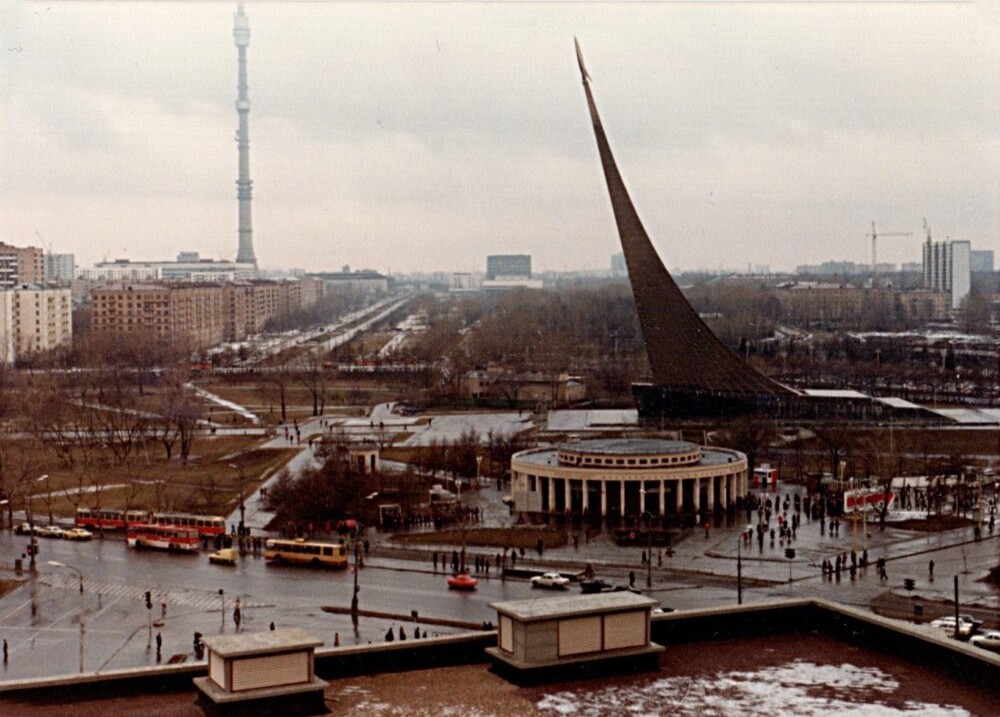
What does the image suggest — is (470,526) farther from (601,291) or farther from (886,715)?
(601,291)

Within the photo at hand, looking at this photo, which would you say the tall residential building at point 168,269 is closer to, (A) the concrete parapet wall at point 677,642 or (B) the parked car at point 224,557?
(B) the parked car at point 224,557

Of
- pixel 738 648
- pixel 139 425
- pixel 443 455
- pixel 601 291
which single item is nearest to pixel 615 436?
pixel 443 455

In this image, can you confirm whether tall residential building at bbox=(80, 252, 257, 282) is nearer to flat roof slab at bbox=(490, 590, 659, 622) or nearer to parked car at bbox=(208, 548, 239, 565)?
parked car at bbox=(208, 548, 239, 565)

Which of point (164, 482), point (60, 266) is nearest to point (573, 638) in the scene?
point (164, 482)

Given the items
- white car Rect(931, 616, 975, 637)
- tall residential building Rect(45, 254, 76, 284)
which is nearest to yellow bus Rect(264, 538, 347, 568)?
white car Rect(931, 616, 975, 637)

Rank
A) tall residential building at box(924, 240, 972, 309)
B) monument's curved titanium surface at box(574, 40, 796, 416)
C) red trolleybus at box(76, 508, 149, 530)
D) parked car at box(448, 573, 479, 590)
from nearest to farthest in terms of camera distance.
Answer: parked car at box(448, 573, 479, 590)
red trolleybus at box(76, 508, 149, 530)
monument's curved titanium surface at box(574, 40, 796, 416)
tall residential building at box(924, 240, 972, 309)

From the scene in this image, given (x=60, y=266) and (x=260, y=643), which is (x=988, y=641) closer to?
(x=260, y=643)
